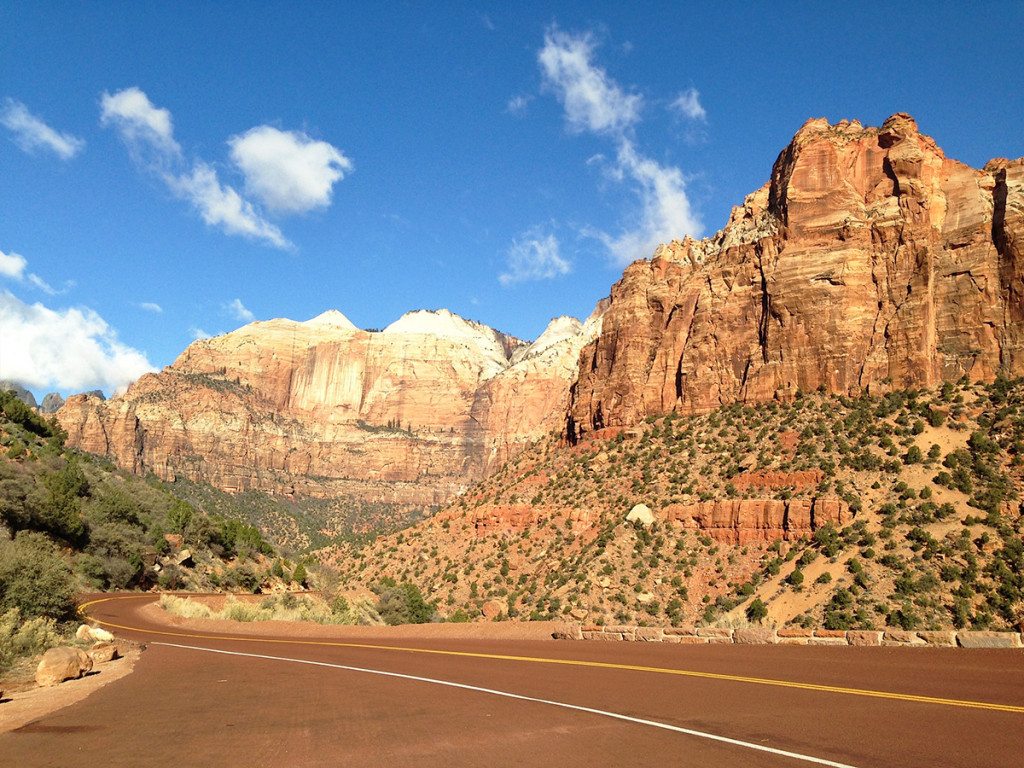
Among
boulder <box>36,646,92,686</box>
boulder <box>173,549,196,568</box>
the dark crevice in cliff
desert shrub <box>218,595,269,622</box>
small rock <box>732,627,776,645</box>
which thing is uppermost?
the dark crevice in cliff

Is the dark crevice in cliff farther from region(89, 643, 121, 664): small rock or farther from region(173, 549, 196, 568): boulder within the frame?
region(89, 643, 121, 664): small rock

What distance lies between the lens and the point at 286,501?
168 metres

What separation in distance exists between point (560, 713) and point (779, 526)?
4309 centimetres

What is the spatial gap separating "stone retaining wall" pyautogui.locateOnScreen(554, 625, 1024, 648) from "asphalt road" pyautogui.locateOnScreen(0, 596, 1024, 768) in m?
0.73

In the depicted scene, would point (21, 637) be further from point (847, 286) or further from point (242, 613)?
point (847, 286)

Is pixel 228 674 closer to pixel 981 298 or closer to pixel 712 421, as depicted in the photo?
pixel 712 421

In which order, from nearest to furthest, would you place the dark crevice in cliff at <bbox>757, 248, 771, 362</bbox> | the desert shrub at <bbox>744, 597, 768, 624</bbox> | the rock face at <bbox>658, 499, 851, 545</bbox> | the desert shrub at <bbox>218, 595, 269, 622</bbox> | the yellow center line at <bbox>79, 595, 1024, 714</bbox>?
the yellow center line at <bbox>79, 595, 1024, 714</bbox>, the desert shrub at <bbox>218, 595, 269, 622</bbox>, the desert shrub at <bbox>744, 597, 768, 624</bbox>, the rock face at <bbox>658, 499, 851, 545</bbox>, the dark crevice in cliff at <bbox>757, 248, 771, 362</bbox>

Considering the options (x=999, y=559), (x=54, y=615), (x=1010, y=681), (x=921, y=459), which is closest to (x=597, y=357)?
(x=921, y=459)

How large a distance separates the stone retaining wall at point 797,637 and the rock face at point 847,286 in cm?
4427

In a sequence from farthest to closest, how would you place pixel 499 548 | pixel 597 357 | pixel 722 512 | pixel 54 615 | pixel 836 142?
pixel 597 357, pixel 836 142, pixel 499 548, pixel 722 512, pixel 54 615

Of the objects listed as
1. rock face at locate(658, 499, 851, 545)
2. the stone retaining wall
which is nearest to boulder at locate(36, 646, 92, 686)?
the stone retaining wall

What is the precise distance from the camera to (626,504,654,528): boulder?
54.3m

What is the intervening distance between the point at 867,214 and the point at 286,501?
141m

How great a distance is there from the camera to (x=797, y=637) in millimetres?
18016
